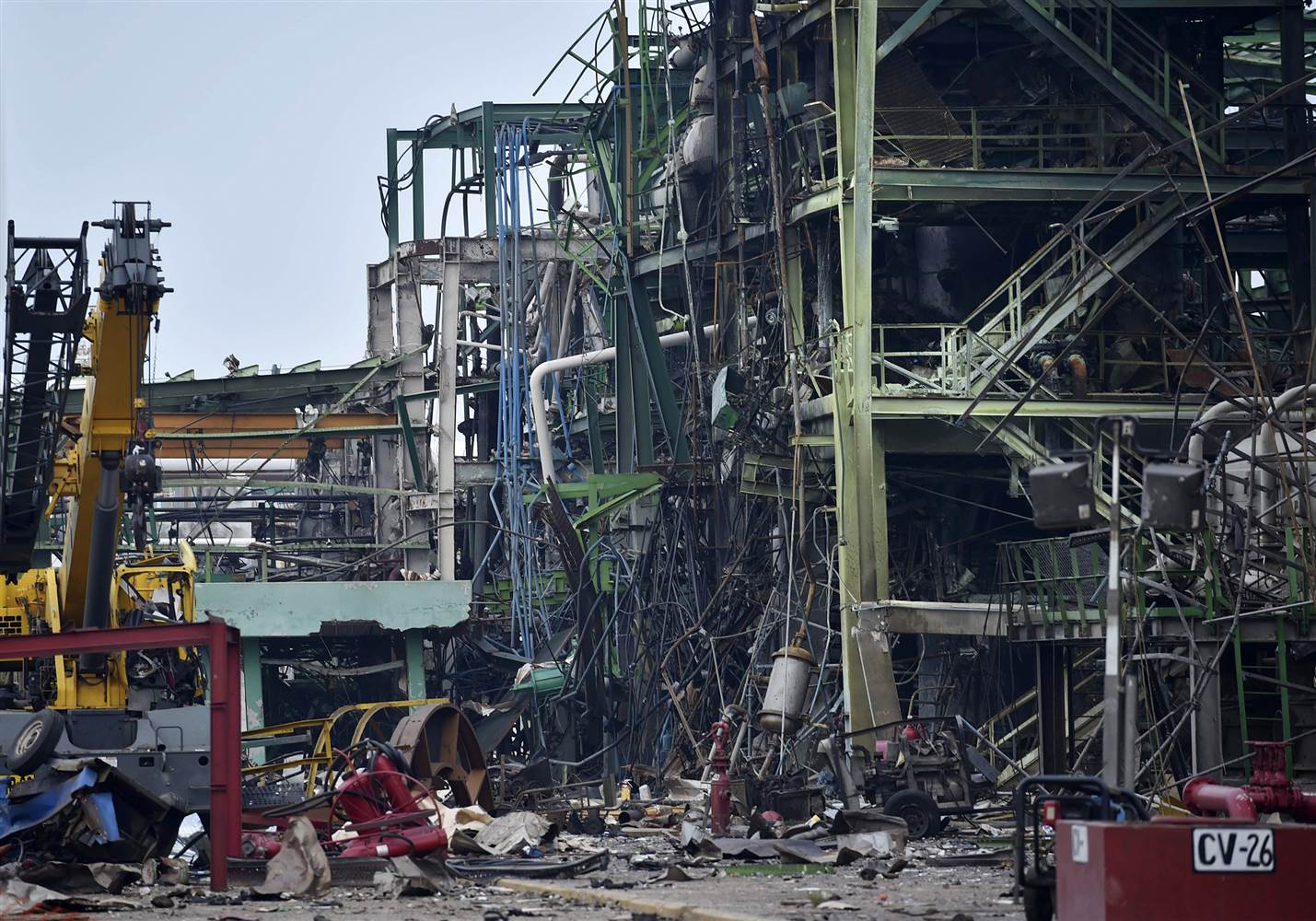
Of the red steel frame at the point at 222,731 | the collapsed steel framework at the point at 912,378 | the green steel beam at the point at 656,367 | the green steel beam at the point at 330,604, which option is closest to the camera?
the red steel frame at the point at 222,731

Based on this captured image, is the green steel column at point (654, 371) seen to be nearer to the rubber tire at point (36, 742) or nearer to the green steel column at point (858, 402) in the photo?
the green steel column at point (858, 402)

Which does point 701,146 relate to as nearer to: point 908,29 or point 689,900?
point 908,29

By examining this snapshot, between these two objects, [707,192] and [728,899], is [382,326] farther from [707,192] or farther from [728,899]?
[728,899]

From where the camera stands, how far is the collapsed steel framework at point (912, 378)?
25703 millimetres

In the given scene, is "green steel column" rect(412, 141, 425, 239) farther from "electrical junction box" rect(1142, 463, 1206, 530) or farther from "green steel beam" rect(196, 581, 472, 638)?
"electrical junction box" rect(1142, 463, 1206, 530)

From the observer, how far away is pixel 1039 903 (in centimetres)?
1227

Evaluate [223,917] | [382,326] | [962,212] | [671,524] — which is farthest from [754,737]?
[382,326]

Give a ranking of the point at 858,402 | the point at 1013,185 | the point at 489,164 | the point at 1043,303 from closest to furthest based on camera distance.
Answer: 1. the point at 858,402
2. the point at 1013,185
3. the point at 1043,303
4. the point at 489,164

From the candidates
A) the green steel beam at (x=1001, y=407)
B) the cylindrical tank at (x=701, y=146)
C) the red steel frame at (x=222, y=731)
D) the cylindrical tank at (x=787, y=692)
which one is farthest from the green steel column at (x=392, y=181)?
the red steel frame at (x=222, y=731)

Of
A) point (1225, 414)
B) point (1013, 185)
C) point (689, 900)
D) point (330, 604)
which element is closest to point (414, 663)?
point (330, 604)

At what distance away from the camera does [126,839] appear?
19.0 m

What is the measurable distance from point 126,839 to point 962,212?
18169mm

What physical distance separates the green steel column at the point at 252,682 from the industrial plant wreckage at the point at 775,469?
71 millimetres

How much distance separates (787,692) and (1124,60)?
1206 centimetres
